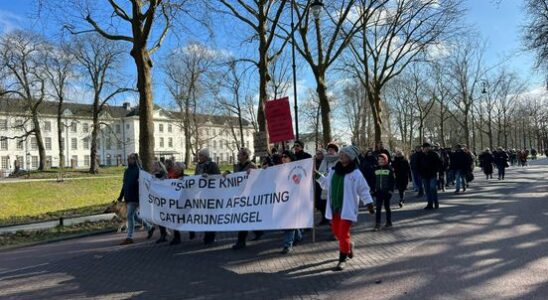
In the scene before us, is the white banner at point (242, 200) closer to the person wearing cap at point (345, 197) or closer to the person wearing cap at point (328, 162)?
the person wearing cap at point (345, 197)

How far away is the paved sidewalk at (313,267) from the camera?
20.5ft

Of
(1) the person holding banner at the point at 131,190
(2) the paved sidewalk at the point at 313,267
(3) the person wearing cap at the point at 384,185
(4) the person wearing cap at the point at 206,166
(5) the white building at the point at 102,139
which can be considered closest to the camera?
(2) the paved sidewalk at the point at 313,267

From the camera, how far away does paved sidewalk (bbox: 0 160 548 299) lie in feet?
20.5

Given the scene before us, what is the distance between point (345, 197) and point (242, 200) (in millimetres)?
2264

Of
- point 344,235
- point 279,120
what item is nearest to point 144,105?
point 279,120

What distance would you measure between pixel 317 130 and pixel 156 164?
56.7 m

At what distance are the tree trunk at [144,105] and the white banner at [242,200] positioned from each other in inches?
226

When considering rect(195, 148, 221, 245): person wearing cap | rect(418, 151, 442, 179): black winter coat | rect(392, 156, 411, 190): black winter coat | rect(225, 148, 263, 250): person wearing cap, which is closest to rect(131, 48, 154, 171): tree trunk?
rect(195, 148, 221, 245): person wearing cap

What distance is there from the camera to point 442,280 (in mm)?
6430

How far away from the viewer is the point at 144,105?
619 inches

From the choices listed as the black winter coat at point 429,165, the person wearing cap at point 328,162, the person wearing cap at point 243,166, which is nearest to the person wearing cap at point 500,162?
the black winter coat at point 429,165

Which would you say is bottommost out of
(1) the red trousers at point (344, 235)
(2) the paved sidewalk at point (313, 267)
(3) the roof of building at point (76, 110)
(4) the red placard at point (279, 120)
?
(2) the paved sidewalk at point (313, 267)

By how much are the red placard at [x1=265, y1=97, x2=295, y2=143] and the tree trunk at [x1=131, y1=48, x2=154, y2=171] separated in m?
3.76

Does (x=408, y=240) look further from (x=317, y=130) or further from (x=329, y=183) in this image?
(x=317, y=130)
